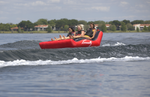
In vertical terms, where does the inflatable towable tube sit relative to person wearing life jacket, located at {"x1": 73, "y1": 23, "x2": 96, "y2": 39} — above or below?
below

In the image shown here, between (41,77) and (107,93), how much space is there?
2467mm

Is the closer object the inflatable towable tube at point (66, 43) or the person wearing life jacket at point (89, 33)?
the inflatable towable tube at point (66, 43)

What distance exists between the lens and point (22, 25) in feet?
445

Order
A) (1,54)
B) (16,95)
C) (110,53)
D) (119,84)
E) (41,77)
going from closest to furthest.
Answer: (16,95), (119,84), (41,77), (1,54), (110,53)

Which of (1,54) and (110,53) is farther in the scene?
(110,53)

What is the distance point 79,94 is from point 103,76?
214cm

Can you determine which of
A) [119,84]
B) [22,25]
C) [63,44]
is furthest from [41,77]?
[22,25]

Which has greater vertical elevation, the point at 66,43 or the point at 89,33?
the point at 89,33

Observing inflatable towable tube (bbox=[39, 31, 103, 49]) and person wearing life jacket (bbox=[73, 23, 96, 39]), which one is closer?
inflatable towable tube (bbox=[39, 31, 103, 49])

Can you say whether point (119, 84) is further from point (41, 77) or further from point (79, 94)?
point (41, 77)

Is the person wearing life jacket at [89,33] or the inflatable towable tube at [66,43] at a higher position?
the person wearing life jacket at [89,33]

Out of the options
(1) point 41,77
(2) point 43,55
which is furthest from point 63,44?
(1) point 41,77

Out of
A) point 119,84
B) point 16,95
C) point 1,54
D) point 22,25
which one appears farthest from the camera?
point 22,25

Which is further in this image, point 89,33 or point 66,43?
point 89,33
